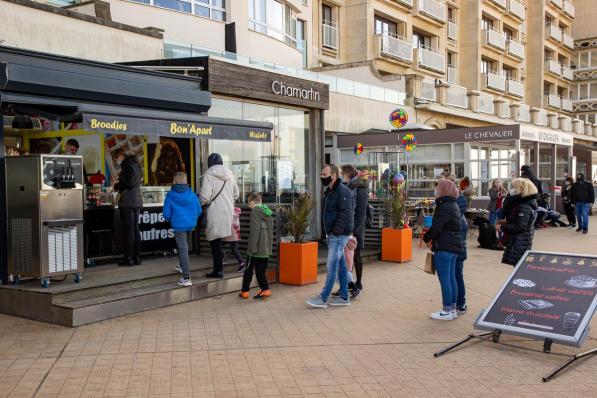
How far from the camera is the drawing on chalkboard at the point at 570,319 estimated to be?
5660 mm

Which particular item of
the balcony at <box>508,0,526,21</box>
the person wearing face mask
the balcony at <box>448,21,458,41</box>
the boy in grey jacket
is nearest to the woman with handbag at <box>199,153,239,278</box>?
the boy in grey jacket

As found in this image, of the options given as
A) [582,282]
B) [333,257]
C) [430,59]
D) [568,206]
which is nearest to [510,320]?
[582,282]

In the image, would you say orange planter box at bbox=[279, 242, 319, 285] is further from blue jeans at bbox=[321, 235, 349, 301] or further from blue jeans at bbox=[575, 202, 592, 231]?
blue jeans at bbox=[575, 202, 592, 231]

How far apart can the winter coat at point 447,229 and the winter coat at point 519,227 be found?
706mm

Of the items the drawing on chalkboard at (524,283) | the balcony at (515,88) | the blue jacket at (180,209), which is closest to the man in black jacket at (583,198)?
the drawing on chalkboard at (524,283)

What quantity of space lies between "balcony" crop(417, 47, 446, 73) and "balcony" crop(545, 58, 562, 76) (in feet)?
54.5

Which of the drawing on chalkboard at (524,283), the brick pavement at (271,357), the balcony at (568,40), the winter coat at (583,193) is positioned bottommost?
the brick pavement at (271,357)

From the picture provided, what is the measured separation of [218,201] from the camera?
8500 mm

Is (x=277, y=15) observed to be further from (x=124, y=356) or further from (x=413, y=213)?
(x=124, y=356)

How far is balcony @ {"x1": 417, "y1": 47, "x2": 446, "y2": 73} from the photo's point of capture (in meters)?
32.0

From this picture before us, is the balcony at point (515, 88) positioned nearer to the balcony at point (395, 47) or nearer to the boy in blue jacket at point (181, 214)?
the balcony at point (395, 47)

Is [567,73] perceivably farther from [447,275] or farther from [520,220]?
[447,275]

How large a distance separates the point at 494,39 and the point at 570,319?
3662cm

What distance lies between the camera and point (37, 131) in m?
10.8
